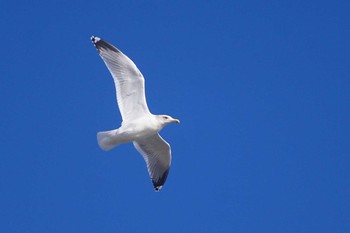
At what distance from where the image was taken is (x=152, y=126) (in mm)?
11078

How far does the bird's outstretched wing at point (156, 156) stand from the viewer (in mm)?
11744

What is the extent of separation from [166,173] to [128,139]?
1.36 meters

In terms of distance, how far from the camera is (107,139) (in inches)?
423

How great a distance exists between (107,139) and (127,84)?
→ 989 mm

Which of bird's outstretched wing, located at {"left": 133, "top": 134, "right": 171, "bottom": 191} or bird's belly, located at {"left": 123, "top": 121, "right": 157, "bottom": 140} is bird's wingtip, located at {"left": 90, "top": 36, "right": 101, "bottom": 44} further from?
bird's outstretched wing, located at {"left": 133, "top": 134, "right": 171, "bottom": 191}

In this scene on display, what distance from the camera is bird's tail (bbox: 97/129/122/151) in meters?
10.8

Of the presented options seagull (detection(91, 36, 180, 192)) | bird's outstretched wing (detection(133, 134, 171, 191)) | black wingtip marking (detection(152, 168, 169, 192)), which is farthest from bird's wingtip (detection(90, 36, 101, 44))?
black wingtip marking (detection(152, 168, 169, 192))

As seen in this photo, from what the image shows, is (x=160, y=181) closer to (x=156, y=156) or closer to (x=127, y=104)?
(x=156, y=156)

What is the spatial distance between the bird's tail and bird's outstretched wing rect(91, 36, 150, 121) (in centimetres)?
49

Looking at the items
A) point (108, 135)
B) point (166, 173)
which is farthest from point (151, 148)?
point (108, 135)

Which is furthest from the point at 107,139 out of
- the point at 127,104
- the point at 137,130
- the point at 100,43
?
the point at 100,43

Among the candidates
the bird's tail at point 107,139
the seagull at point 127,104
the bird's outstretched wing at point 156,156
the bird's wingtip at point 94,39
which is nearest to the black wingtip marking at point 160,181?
the bird's outstretched wing at point 156,156

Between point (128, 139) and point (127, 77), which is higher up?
point (127, 77)

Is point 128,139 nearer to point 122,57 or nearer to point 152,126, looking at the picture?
point 152,126
